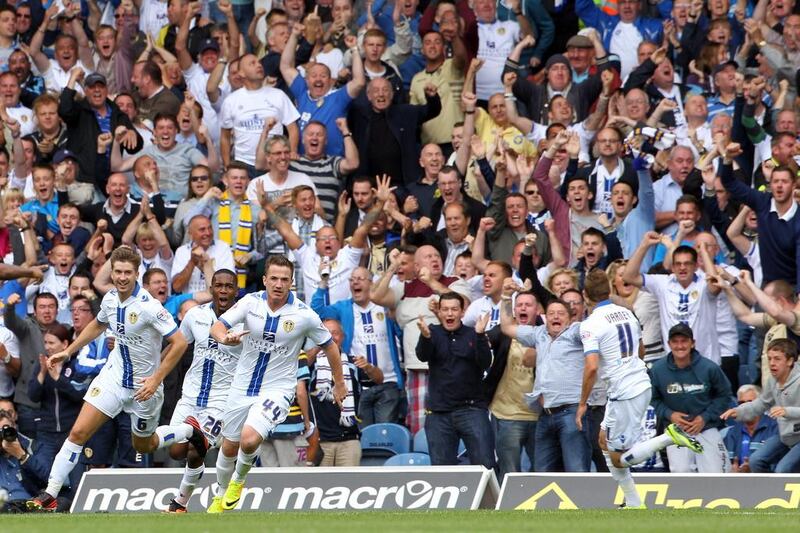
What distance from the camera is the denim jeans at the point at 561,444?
16609mm

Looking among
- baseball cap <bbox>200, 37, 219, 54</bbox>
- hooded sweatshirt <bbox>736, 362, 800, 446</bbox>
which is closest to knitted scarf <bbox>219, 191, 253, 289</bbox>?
baseball cap <bbox>200, 37, 219, 54</bbox>

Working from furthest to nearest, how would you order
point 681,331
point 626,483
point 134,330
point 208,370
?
point 681,331
point 208,370
point 134,330
point 626,483

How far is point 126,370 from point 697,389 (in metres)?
5.84

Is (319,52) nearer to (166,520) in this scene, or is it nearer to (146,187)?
(146,187)

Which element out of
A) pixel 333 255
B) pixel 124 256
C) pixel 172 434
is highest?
pixel 124 256

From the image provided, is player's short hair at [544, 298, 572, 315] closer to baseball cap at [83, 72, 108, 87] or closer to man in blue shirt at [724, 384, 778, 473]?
man in blue shirt at [724, 384, 778, 473]

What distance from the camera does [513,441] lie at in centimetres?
1733

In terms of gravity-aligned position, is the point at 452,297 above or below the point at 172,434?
above

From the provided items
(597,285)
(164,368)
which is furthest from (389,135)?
(164,368)

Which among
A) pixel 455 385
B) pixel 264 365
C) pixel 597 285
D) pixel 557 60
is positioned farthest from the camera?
pixel 557 60

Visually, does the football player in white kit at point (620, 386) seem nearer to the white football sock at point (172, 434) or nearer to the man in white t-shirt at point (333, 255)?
the white football sock at point (172, 434)

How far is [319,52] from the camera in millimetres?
22469

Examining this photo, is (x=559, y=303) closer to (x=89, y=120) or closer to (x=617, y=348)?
(x=617, y=348)

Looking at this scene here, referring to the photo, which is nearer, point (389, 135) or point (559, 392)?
point (559, 392)
